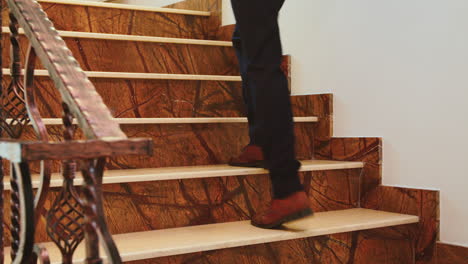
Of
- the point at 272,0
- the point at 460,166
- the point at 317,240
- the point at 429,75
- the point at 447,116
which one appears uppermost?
the point at 272,0

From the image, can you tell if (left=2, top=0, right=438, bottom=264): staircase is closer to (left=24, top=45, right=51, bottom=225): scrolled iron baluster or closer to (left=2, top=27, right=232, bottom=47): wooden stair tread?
(left=2, top=27, right=232, bottom=47): wooden stair tread

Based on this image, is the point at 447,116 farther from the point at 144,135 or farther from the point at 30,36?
the point at 30,36

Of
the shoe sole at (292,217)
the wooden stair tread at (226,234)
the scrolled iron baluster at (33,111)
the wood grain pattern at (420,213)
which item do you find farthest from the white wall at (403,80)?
the scrolled iron baluster at (33,111)

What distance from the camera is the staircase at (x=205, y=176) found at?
179 cm

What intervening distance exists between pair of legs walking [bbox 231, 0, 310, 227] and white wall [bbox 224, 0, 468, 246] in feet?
2.04

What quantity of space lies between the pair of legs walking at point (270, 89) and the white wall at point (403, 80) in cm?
62

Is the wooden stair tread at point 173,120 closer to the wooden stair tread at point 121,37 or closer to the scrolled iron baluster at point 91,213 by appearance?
the wooden stair tread at point 121,37

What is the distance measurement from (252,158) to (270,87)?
0.45 meters

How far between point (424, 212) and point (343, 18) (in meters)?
0.83

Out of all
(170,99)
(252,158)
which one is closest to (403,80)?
(252,158)

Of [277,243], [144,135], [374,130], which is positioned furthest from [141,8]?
[277,243]

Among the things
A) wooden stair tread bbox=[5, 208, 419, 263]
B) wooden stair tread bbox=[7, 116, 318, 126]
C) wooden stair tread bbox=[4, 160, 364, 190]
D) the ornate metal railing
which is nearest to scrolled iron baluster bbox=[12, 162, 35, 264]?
the ornate metal railing

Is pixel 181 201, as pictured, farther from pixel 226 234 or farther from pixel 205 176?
pixel 226 234

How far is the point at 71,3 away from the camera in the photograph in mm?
2713
